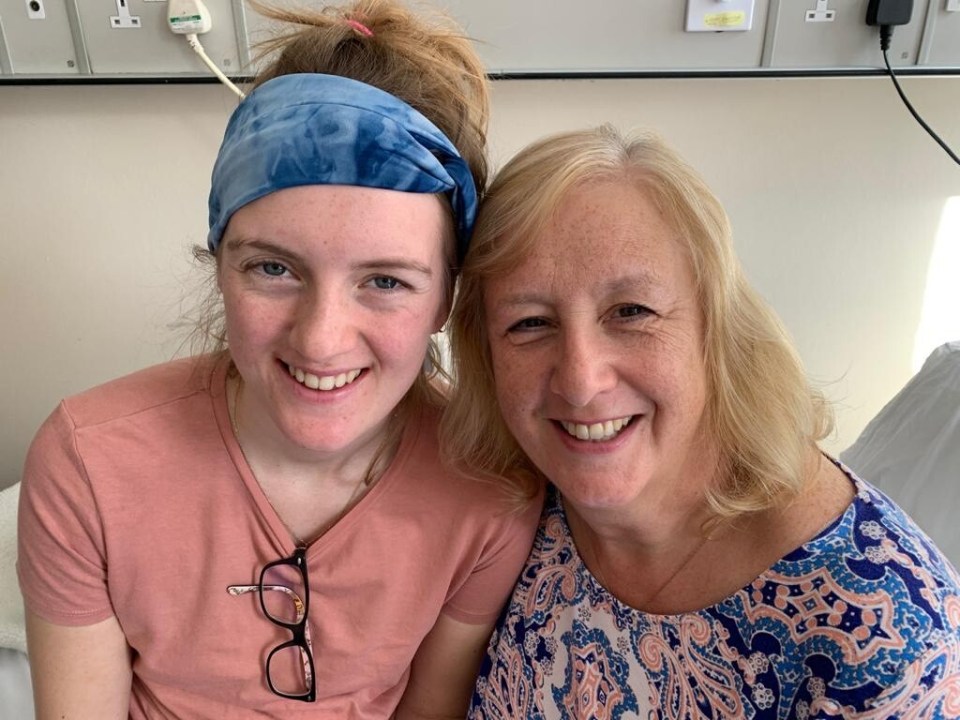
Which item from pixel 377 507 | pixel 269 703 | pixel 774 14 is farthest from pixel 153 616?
pixel 774 14

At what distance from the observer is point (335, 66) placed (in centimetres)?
98

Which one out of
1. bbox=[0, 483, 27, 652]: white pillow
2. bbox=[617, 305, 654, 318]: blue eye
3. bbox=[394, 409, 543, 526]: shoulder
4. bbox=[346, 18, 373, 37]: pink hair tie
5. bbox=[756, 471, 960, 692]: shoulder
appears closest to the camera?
bbox=[756, 471, 960, 692]: shoulder

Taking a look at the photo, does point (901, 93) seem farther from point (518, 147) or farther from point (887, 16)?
point (518, 147)

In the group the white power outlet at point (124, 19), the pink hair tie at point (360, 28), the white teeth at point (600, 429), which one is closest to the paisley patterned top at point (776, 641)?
the white teeth at point (600, 429)

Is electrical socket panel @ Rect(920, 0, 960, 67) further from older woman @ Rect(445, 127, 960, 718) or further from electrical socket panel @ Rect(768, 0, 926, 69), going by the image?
older woman @ Rect(445, 127, 960, 718)

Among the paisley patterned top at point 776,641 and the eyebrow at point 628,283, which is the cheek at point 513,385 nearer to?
the eyebrow at point 628,283

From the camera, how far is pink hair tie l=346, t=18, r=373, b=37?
1006 millimetres

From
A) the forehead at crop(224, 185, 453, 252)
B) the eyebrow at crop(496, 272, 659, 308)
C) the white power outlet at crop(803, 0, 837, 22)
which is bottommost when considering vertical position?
the eyebrow at crop(496, 272, 659, 308)

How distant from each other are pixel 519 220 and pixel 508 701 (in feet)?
2.33

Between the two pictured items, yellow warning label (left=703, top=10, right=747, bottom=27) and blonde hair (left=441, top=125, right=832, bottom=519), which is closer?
blonde hair (left=441, top=125, right=832, bottom=519)

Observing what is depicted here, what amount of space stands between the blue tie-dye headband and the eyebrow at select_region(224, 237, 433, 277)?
43mm

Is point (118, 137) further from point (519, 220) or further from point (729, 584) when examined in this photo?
point (729, 584)

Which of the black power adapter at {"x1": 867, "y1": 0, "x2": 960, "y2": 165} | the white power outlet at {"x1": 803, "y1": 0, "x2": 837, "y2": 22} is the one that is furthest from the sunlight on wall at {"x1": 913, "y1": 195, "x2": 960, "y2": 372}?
the white power outlet at {"x1": 803, "y1": 0, "x2": 837, "y2": 22}

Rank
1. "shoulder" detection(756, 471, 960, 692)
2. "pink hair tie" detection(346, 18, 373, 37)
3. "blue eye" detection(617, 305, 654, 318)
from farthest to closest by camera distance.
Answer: "pink hair tie" detection(346, 18, 373, 37)
"blue eye" detection(617, 305, 654, 318)
"shoulder" detection(756, 471, 960, 692)
